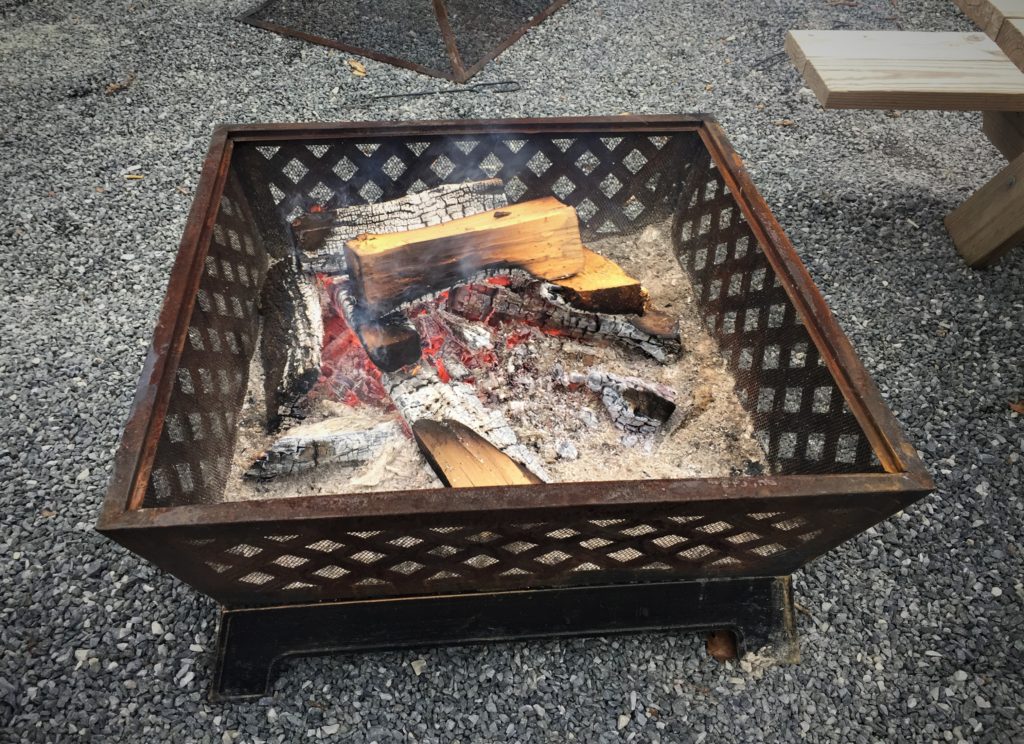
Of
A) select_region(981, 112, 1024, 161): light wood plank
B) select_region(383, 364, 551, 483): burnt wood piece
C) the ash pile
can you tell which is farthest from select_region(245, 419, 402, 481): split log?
select_region(981, 112, 1024, 161): light wood plank

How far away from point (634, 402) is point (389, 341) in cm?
79

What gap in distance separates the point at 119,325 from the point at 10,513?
85 cm

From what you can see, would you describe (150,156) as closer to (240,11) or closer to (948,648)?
(240,11)

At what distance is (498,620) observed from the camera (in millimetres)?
1748

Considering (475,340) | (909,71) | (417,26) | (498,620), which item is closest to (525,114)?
(417,26)

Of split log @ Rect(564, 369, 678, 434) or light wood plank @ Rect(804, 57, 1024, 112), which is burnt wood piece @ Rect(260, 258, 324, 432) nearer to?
split log @ Rect(564, 369, 678, 434)

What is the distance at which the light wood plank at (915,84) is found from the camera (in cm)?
236

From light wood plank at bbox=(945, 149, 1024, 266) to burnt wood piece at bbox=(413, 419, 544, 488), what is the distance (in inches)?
98.2

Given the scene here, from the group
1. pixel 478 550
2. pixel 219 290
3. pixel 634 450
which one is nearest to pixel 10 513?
pixel 219 290

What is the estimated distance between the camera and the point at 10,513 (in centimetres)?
204

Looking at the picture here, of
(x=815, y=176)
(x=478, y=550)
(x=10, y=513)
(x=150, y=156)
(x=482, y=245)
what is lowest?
→ (x=815, y=176)

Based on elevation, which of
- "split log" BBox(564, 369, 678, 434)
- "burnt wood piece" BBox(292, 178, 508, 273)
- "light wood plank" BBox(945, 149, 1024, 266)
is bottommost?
"light wood plank" BBox(945, 149, 1024, 266)

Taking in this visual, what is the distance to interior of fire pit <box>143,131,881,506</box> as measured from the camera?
72.4 inches

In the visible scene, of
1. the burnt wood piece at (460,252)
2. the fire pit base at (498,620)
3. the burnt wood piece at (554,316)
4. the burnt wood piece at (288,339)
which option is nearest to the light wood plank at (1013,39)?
the burnt wood piece at (554,316)
